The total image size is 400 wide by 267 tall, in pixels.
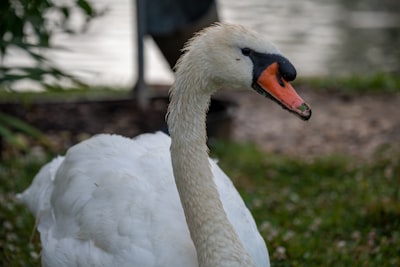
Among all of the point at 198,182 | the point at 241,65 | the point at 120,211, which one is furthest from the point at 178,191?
the point at 241,65

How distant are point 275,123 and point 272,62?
5967 millimetres

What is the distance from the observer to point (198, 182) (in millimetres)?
3916

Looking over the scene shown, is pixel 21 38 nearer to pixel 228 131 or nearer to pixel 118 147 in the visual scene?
pixel 118 147

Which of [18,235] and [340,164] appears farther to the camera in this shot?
[340,164]

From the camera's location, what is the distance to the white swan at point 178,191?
372 cm

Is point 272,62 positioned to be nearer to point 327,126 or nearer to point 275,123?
point 327,126

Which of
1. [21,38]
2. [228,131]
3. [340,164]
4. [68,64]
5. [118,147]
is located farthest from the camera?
[68,64]

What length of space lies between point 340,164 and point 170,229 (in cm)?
388

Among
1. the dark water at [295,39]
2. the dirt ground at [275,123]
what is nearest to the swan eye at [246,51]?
the dirt ground at [275,123]

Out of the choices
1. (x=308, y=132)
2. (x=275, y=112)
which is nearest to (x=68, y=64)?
(x=275, y=112)

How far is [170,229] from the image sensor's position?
4.02 m

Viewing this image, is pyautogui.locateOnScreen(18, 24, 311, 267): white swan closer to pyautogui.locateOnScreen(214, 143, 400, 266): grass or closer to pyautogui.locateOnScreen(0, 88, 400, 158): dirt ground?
pyautogui.locateOnScreen(214, 143, 400, 266): grass

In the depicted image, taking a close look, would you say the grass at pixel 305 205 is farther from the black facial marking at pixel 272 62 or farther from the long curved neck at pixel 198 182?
the black facial marking at pixel 272 62

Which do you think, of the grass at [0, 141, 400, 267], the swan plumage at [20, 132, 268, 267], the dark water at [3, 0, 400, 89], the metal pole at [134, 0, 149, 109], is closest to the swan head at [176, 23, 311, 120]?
the swan plumage at [20, 132, 268, 267]
